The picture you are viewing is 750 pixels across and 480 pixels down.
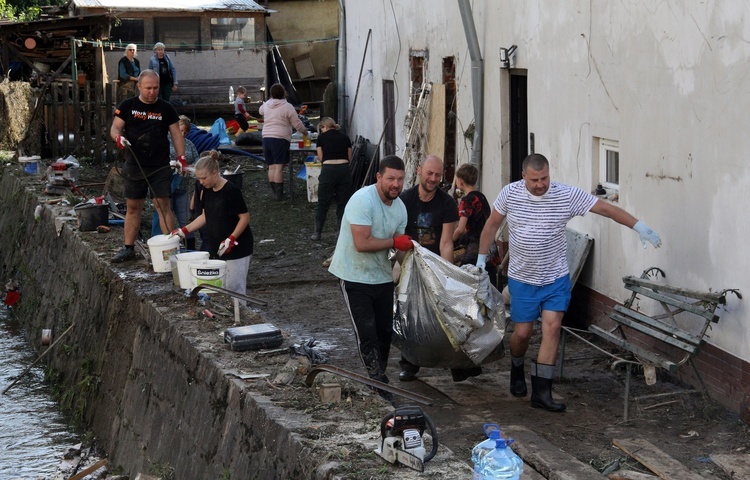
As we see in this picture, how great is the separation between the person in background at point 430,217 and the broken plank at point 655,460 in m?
1.76

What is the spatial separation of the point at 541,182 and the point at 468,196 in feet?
6.56

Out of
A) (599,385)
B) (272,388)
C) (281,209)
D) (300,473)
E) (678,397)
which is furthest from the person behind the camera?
(281,209)

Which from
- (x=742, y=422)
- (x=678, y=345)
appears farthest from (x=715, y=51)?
(x=742, y=422)

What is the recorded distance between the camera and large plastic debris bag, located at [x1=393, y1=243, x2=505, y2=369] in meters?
7.63

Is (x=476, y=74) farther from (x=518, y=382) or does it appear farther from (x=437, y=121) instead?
(x=518, y=382)

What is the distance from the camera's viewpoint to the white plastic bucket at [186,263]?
8.45m

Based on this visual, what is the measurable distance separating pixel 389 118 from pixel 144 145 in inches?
316

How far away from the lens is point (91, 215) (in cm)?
1169

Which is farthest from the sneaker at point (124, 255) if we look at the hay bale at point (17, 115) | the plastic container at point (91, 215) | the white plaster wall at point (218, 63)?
the white plaster wall at point (218, 63)

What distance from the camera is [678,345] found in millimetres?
7211

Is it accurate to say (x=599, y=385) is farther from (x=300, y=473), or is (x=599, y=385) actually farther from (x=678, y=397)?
(x=300, y=473)

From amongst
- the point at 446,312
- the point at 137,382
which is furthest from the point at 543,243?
the point at 137,382

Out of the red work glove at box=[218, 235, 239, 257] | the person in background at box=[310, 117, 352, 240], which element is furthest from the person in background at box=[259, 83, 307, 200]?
the red work glove at box=[218, 235, 239, 257]

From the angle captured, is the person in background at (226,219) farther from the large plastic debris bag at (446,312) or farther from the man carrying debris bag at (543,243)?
the man carrying debris bag at (543,243)
